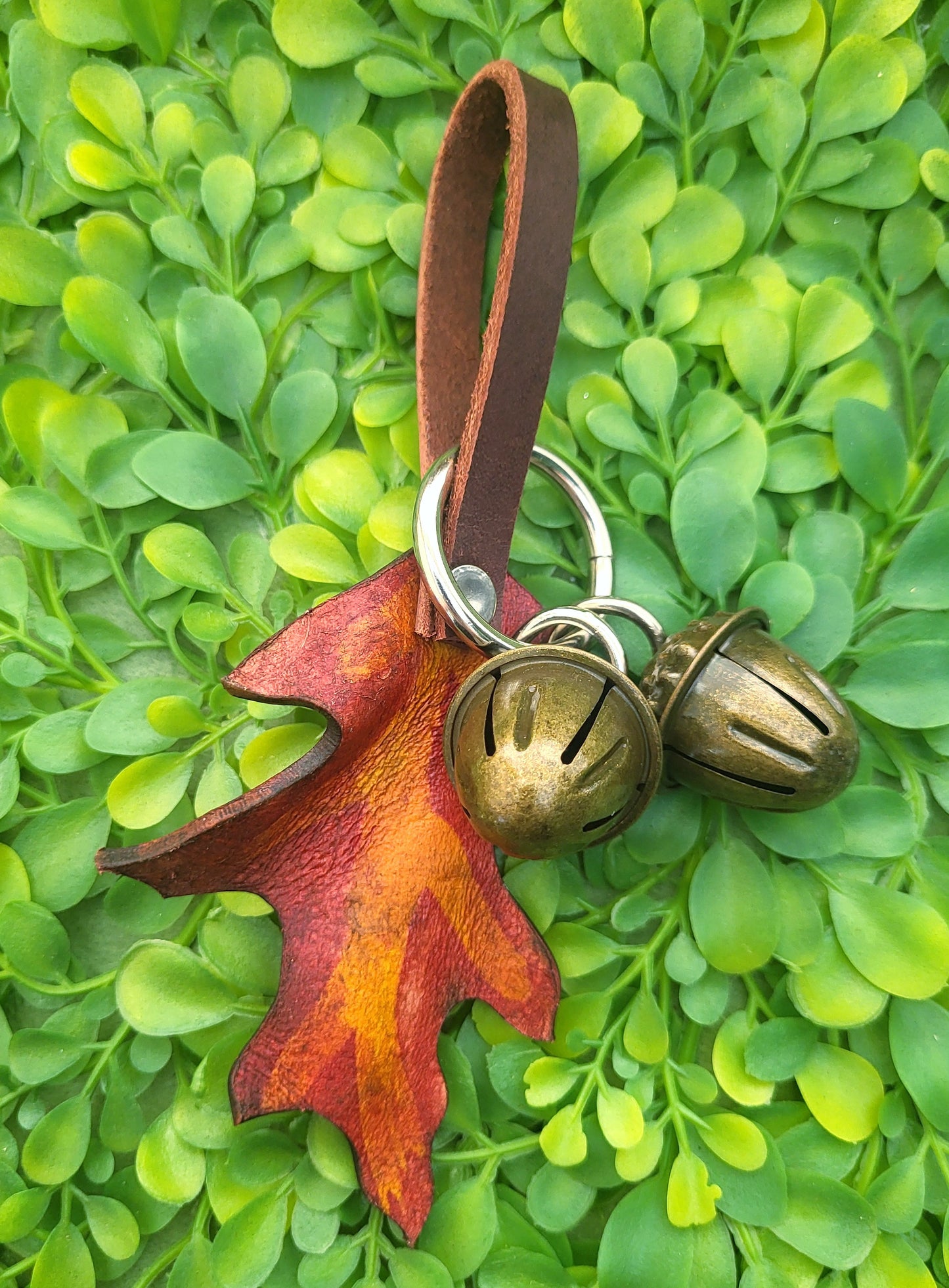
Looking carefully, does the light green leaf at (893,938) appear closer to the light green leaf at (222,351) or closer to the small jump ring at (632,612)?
the small jump ring at (632,612)

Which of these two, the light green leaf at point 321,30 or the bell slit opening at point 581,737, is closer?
the bell slit opening at point 581,737

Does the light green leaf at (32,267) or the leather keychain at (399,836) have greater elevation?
the light green leaf at (32,267)

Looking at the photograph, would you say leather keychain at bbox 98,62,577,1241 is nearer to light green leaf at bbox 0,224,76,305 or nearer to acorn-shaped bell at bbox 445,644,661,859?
acorn-shaped bell at bbox 445,644,661,859

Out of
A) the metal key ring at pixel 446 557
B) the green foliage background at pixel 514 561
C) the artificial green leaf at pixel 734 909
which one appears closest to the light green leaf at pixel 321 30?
the green foliage background at pixel 514 561

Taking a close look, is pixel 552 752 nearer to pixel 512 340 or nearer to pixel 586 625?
pixel 586 625

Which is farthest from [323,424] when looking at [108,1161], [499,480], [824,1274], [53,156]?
[824,1274]

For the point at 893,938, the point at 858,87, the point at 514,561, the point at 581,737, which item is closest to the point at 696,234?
the point at 858,87
